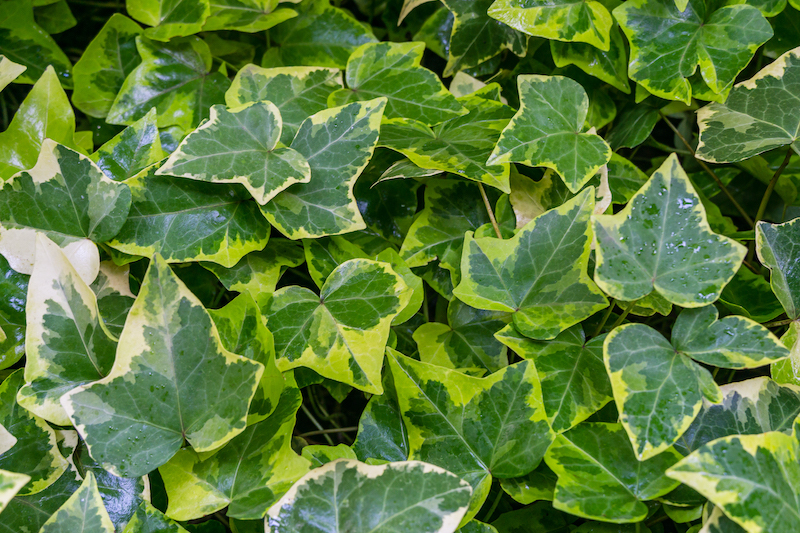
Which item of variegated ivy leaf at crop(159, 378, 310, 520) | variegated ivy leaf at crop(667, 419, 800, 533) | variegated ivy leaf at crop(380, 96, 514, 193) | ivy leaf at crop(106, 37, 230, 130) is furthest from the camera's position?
ivy leaf at crop(106, 37, 230, 130)

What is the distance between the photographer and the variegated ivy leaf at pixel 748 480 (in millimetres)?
463

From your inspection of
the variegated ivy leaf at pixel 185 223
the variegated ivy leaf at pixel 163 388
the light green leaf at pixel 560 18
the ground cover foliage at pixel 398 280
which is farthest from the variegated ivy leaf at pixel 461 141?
the variegated ivy leaf at pixel 163 388

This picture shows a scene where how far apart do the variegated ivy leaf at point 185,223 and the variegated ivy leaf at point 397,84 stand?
218mm

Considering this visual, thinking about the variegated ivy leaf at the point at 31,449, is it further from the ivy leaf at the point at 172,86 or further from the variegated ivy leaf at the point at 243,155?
the ivy leaf at the point at 172,86

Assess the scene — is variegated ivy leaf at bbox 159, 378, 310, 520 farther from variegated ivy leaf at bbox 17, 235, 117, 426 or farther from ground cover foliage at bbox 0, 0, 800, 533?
variegated ivy leaf at bbox 17, 235, 117, 426

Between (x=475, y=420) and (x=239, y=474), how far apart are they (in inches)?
Answer: 10.3

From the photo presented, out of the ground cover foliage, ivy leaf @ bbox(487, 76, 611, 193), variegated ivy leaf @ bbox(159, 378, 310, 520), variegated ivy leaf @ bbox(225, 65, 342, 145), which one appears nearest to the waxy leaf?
the ground cover foliage

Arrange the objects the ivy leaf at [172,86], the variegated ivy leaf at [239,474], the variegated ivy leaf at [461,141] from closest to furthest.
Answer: the variegated ivy leaf at [239,474] → the variegated ivy leaf at [461,141] → the ivy leaf at [172,86]

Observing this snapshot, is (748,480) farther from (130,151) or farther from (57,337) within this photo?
(130,151)

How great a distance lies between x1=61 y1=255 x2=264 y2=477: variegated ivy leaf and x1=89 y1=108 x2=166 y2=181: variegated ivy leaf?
0.81ft

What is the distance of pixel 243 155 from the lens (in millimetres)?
661

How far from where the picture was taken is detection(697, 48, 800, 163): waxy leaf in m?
0.70

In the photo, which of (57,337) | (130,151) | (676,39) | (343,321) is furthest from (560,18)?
(57,337)

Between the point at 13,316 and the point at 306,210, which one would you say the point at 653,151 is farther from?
the point at 13,316
